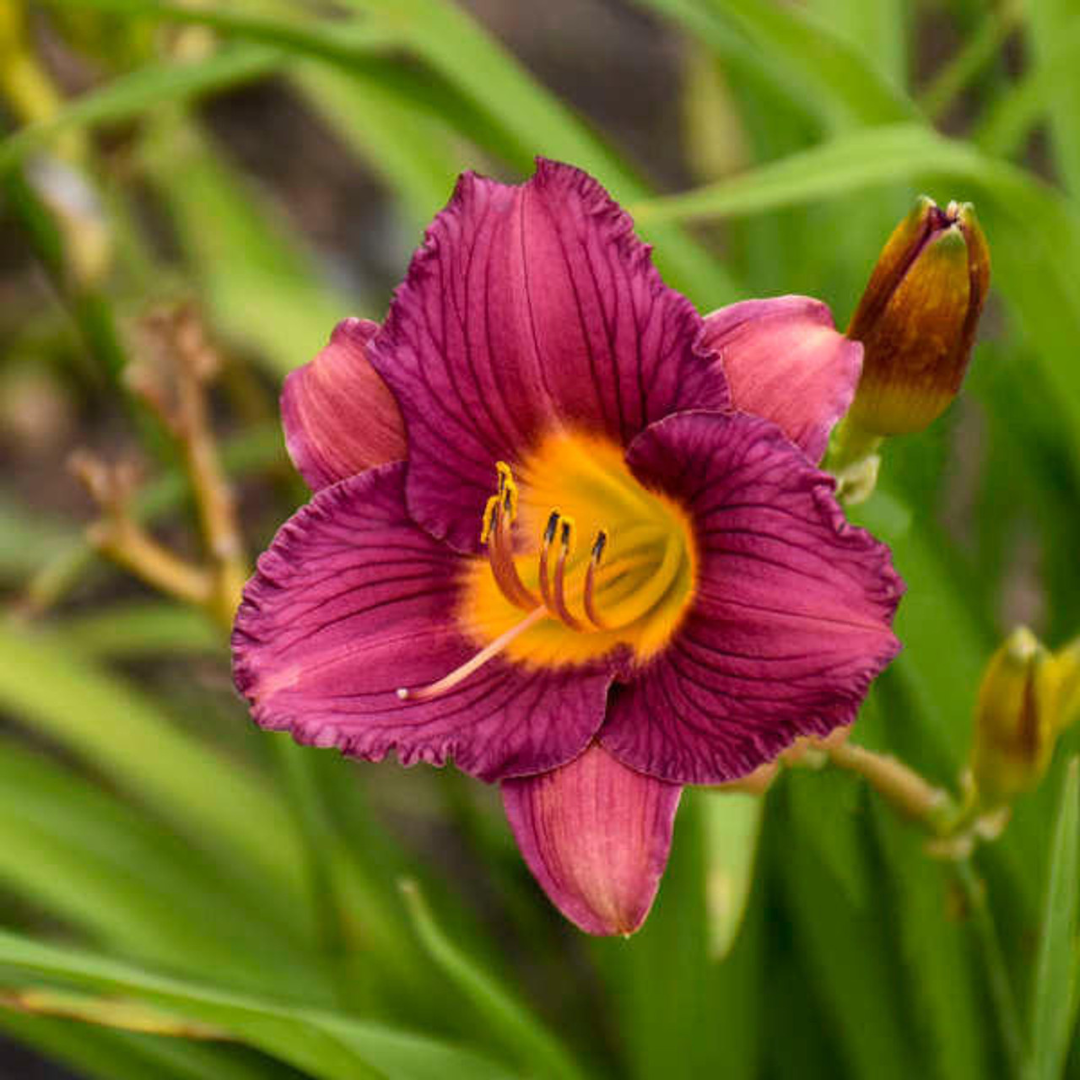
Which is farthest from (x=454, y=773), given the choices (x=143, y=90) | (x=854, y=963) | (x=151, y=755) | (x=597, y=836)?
(x=597, y=836)

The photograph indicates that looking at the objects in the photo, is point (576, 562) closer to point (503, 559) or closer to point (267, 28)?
point (503, 559)

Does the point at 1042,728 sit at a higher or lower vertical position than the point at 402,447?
lower

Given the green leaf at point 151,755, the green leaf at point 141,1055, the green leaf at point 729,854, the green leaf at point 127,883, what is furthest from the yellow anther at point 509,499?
the green leaf at point 151,755

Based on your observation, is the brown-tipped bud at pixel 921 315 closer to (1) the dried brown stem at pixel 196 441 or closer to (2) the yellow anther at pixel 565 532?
(2) the yellow anther at pixel 565 532

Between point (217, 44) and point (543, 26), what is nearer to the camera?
point (217, 44)

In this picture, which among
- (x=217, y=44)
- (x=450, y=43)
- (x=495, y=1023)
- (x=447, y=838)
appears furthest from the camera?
(x=447, y=838)

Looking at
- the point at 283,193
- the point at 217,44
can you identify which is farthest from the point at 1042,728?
the point at 283,193

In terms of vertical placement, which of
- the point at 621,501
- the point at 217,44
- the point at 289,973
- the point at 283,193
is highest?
the point at 283,193

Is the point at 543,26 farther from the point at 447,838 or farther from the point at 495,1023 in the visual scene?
the point at 495,1023
